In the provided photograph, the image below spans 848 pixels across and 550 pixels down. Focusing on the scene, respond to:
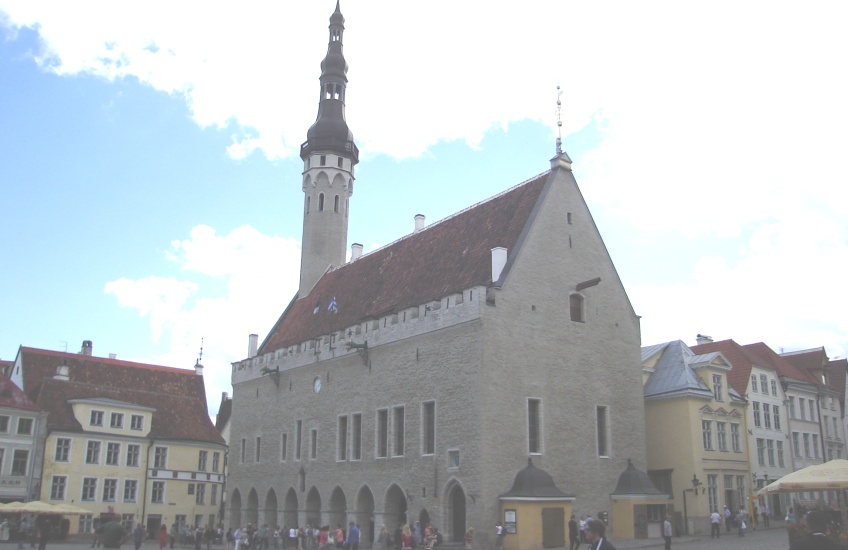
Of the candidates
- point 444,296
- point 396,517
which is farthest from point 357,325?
point 396,517

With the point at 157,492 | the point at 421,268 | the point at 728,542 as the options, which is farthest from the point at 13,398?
the point at 728,542

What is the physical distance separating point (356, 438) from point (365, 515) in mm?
3141

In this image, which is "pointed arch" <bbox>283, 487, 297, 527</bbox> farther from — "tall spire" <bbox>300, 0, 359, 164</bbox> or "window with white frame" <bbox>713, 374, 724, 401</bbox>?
"tall spire" <bbox>300, 0, 359, 164</bbox>

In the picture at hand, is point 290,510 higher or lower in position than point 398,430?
lower

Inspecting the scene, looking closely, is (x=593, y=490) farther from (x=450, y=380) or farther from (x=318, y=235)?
(x=318, y=235)

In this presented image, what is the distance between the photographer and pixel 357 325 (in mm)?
34062

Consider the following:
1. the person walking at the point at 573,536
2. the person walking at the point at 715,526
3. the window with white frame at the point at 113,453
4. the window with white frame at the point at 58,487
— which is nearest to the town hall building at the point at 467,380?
the person walking at the point at 573,536

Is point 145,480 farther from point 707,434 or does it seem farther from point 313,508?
point 707,434

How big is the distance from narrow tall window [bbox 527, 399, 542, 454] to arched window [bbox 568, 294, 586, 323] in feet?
13.5

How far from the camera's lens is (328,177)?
47219mm

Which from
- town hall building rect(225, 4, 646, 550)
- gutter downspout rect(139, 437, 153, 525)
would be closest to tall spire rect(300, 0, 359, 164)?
town hall building rect(225, 4, 646, 550)

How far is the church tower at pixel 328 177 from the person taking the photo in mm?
46531

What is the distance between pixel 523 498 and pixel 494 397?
3441 millimetres

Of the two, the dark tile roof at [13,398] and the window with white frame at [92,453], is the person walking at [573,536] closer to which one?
the window with white frame at [92,453]
